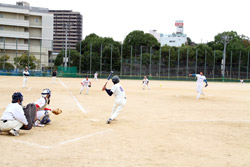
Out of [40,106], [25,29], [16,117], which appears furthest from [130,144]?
[25,29]

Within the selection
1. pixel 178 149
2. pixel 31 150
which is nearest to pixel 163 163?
pixel 178 149

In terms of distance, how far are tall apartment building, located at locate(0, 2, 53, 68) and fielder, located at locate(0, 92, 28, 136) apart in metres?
57.6

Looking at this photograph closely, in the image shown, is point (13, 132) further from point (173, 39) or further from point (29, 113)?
point (173, 39)

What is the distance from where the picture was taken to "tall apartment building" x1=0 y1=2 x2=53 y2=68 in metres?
66.6

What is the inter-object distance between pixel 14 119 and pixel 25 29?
239 feet

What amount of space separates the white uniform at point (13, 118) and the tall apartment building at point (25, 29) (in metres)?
57.6

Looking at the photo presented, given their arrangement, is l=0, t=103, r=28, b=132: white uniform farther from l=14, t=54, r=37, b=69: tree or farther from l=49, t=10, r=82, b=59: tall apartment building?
l=49, t=10, r=82, b=59: tall apartment building

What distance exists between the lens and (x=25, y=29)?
244ft

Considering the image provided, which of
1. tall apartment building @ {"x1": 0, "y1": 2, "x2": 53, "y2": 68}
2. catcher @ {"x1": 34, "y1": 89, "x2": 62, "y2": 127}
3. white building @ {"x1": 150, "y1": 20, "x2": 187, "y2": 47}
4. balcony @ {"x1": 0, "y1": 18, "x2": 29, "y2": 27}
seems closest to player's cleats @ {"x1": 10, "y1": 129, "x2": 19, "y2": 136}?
catcher @ {"x1": 34, "y1": 89, "x2": 62, "y2": 127}

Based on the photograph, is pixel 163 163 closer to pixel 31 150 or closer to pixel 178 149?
pixel 178 149

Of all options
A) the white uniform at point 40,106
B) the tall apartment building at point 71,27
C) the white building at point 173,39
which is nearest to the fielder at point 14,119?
the white uniform at point 40,106

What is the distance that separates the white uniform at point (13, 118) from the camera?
7.38 metres

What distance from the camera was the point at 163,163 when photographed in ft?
18.5

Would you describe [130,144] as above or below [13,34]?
Answer: below
